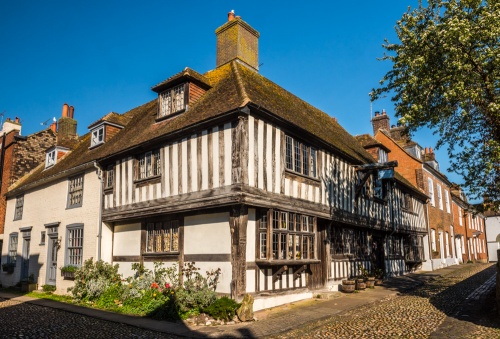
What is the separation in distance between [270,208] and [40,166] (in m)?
17.1

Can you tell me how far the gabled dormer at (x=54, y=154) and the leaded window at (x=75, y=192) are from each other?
4.22m

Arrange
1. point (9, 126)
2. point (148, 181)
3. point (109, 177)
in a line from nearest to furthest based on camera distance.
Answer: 1. point (148, 181)
2. point (109, 177)
3. point (9, 126)

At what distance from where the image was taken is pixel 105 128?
55.9ft

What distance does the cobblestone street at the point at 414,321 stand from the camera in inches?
314

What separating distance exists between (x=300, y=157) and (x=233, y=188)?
341 cm

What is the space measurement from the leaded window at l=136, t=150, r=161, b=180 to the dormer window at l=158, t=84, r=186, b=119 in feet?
5.22

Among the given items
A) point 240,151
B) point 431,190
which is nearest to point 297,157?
point 240,151

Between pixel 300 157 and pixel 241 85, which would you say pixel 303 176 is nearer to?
pixel 300 157

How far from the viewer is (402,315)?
32.6ft

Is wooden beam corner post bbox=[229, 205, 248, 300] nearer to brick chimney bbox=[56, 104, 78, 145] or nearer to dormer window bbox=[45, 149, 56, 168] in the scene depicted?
dormer window bbox=[45, 149, 56, 168]

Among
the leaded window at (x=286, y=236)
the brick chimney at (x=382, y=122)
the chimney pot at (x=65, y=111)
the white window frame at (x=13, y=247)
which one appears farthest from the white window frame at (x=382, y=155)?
the white window frame at (x=13, y=247)

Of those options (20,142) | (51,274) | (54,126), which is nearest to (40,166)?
(20,142)

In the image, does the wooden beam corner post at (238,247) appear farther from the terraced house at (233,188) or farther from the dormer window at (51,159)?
the dormer window at (51,159)

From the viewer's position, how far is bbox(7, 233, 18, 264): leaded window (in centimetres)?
2007
